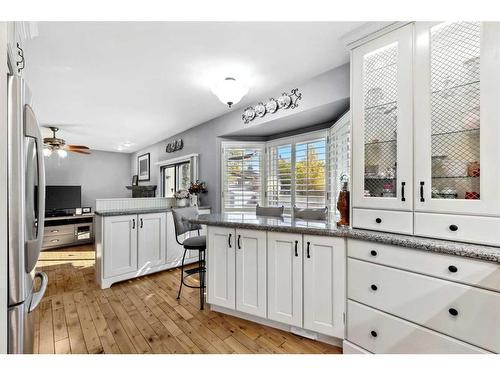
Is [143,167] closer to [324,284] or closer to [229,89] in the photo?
[229,89]

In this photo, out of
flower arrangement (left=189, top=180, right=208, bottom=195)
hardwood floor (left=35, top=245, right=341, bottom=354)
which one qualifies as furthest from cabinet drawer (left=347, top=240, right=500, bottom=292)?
flower arrangement (left=189, top=180, right=208, bottom=195)

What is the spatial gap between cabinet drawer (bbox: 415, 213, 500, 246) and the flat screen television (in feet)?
21.7

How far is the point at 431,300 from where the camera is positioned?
→ 1.26 metres

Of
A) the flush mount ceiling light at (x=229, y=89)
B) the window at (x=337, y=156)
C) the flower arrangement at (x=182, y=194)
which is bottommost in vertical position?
the flower arrangement at (x=182, y=194)

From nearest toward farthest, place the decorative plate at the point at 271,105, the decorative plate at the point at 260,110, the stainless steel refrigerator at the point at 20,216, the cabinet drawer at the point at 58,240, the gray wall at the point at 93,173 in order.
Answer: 1. the stainless steel refrigerator at the point at 20,216
2. the decorative plate at the point at 271,105
3. the decorative plate at the point at 260,110
4. the cabinet drawer at the point at 58,240
5. the gray wall at the point at 93,173

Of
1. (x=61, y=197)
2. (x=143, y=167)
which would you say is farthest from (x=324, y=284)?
(x=61, y=197)

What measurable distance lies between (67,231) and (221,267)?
15.2 ft

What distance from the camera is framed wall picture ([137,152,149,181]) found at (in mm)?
5902

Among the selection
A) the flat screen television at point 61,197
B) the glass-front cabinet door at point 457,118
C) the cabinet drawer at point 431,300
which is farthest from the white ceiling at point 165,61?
the flat screen television at point 61,197

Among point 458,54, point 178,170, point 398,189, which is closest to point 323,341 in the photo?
point 398,189

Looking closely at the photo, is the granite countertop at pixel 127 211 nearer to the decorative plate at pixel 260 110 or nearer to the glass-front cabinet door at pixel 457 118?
the decorative plate at pixel 260 110

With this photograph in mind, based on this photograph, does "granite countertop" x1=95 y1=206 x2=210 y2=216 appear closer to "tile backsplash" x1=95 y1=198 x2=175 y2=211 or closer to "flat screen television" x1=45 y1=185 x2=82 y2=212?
"tile backsplash" x1=95 y1=198 x2=175 y2=211

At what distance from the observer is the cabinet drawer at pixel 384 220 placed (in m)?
1.43
